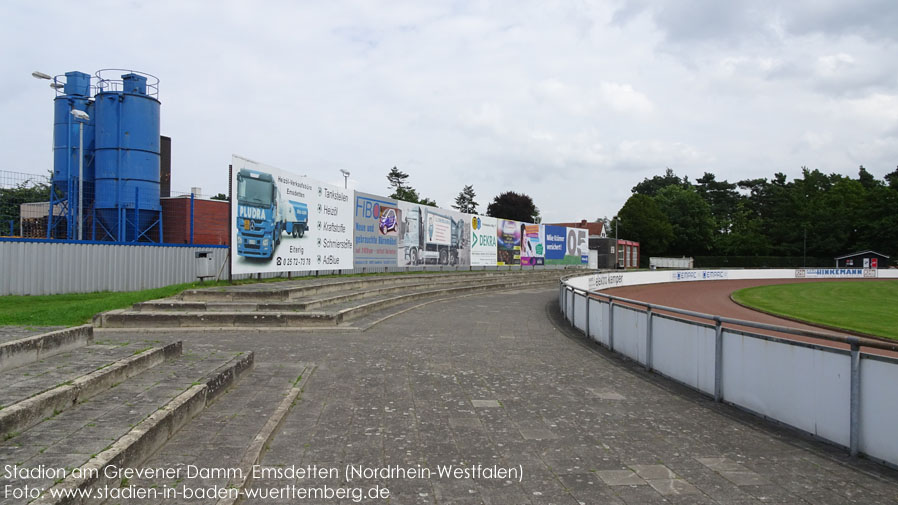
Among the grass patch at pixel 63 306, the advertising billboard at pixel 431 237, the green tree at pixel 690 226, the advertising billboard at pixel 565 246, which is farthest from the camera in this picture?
the green tree at pixel 690 226

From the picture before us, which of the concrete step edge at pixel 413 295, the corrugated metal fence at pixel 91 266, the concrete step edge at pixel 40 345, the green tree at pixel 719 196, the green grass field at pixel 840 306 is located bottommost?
the green grass field at pixel 840 306

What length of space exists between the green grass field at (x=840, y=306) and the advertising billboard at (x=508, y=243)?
13.8m

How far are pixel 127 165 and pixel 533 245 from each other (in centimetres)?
2615

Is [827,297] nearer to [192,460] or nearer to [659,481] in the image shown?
[659,481]

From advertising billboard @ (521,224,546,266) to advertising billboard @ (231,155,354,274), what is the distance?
771 inches

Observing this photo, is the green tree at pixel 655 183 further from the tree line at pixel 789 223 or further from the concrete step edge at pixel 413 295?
the concrete step edge at pixel 413 295

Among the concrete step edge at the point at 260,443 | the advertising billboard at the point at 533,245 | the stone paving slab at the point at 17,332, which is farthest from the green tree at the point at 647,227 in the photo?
the stone paving slab at the point at 17,332

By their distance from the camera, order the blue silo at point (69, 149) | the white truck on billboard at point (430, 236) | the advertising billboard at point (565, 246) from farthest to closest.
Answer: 1. the advertising billboard at point (565, 246)
2. the blue silo at point (69, 149)
3. the white truck on billboard at point (430, 236)

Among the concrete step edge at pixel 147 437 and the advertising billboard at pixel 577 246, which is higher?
the advertising billboard at pixel 577 246

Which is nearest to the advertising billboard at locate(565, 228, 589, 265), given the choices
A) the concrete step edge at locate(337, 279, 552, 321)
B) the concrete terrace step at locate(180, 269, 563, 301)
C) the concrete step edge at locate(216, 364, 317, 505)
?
the concrete step edge at locate(337, 279, 552, 321)

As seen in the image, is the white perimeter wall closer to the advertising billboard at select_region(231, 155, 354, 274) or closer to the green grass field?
the advertising billboard at select_region(231, 155, 354, 274)

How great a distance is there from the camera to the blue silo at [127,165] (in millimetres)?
26844

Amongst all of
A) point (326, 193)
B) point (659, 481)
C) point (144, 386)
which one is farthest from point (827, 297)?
point (144, 386)

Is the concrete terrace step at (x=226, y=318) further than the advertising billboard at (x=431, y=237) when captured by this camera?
No
